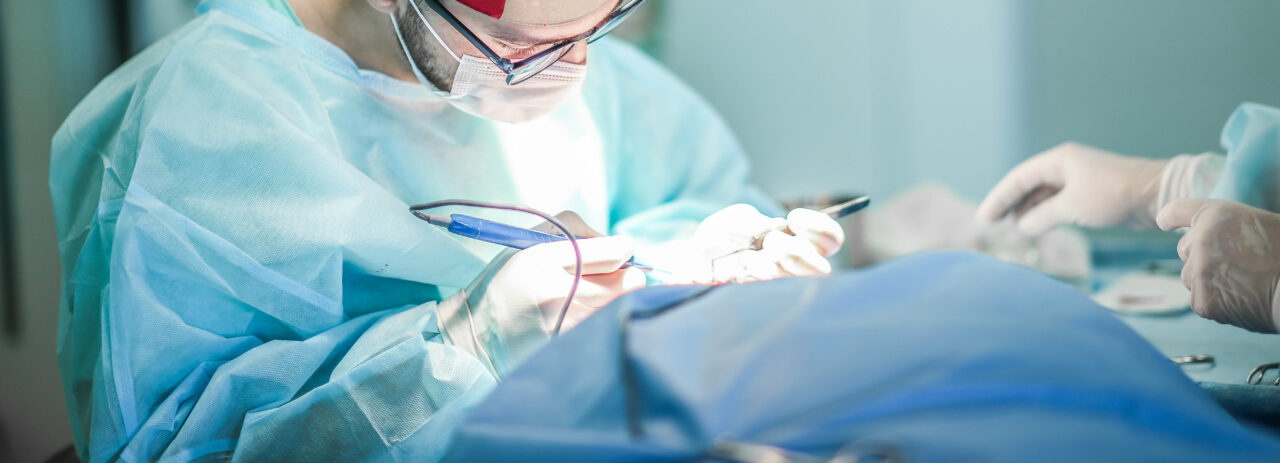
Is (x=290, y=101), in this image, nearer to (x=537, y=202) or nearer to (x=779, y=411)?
(x=537, y=202)

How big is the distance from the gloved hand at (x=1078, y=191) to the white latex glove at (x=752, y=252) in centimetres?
42

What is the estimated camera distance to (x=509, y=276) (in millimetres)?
965

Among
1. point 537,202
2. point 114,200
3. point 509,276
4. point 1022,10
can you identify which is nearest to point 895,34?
point 1022,10

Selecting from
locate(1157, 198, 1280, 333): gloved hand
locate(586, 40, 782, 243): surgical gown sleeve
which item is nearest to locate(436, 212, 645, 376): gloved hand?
locate(586, 40, 782, 243): surgical gown sleeve

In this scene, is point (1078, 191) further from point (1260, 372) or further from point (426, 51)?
point (426, 51)

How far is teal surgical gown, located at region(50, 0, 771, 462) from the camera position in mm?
920

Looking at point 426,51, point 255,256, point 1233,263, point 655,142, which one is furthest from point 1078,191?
point 255,256

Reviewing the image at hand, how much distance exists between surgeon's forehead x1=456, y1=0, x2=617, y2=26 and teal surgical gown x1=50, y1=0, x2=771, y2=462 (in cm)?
25

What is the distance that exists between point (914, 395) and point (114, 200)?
1004 millimetres

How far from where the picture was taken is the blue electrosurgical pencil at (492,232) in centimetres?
99

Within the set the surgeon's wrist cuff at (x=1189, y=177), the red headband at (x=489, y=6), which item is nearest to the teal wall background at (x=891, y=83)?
the surgeon's wrist cuff at (x=1189, y=177)

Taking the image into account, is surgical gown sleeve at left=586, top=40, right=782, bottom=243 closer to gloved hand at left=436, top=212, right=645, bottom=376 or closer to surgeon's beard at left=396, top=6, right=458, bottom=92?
surgeon's beard at left=396, top=6, right=458, bottom=92

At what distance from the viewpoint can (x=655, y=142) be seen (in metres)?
1.63

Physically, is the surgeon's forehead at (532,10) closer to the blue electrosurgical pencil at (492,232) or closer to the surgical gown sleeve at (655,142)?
the blue electrosurgical pencil at (492,232)
